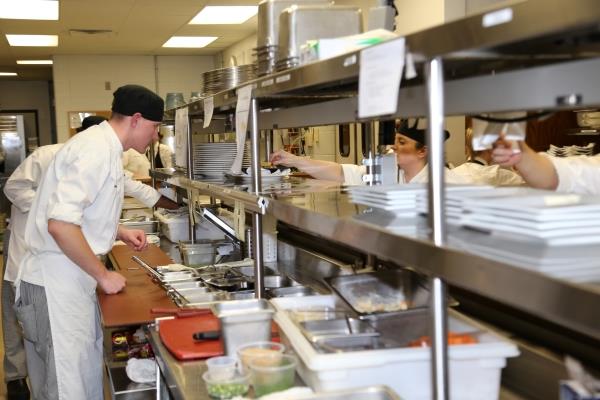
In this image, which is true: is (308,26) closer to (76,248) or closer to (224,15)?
(76,248)

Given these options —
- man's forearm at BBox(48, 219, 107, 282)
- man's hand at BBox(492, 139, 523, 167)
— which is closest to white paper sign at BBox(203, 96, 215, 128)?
man's forearm at BBox(48, 219, 107, 282)

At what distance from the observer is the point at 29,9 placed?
800 centimetres

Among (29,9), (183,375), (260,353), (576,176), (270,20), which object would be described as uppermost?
(29,9)

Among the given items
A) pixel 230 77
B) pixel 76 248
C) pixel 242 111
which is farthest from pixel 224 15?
pixel 242 111

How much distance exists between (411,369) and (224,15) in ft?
25.8

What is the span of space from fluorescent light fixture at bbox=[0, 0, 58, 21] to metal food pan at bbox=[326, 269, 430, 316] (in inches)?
256

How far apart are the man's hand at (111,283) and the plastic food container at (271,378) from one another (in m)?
1.58

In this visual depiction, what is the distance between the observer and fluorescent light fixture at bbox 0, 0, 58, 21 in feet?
25.1

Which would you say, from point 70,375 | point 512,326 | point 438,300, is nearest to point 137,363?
point 70,375

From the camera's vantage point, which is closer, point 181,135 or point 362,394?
point 362,394

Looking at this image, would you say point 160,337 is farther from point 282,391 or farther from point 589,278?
point 589,278

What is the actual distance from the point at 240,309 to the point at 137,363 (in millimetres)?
914

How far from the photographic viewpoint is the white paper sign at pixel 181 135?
3846mm

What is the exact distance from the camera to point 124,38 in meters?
10.4
